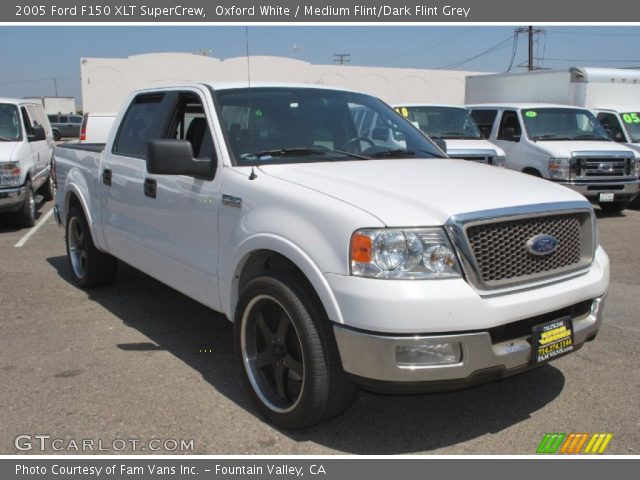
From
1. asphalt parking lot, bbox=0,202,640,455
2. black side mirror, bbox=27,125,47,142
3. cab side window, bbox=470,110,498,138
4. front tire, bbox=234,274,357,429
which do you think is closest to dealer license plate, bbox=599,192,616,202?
cab side window, bbox=470,110,498,138

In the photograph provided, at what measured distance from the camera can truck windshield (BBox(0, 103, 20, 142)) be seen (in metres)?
10.3

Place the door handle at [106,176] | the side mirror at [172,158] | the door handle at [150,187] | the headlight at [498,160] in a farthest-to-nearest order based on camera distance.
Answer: the headlight at [498,160]
the door handle at [106,176]
the door handle at [150,187]
the side mirror at [172,158]

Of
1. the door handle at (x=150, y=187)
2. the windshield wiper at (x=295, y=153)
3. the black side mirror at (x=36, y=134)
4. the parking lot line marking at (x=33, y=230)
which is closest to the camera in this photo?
the windshield wiper at (x=295, y=153)

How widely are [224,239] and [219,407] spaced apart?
991 millimetres

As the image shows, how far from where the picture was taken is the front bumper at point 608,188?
35.4 ft

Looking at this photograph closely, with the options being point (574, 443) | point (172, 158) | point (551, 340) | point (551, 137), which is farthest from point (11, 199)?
point (551, 137)

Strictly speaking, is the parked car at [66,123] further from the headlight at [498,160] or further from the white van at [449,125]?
the headlight at [498,160]

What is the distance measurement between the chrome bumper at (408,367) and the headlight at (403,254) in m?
0.29

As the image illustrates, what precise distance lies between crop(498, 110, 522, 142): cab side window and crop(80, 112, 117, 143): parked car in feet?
26.6

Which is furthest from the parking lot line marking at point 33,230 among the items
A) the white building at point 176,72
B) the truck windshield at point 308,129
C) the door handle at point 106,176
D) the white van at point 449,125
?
the white building at point 176,72

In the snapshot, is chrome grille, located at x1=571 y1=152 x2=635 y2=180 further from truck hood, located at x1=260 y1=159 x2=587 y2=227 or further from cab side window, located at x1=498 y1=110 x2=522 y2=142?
truck hood, located at x1=260 y1=159 x2=587 y2=227
